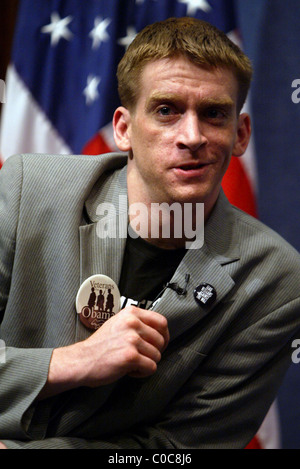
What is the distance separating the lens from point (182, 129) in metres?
1.82

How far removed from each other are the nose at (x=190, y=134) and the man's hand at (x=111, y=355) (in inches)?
21.4

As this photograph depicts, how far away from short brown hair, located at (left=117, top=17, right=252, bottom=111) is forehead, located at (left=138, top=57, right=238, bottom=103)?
0.07 feet

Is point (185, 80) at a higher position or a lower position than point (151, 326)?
higher

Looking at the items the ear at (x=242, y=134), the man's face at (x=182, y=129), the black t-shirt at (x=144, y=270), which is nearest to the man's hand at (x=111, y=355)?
the black t-shirt at (x=144, y=270)

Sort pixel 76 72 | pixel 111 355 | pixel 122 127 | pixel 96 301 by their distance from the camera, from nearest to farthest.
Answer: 1. pixel 111 355
2. pixel 96 301
3. pixel 122 127
4. pixel 76 72

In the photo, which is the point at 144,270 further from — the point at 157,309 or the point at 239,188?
the point at 239,188

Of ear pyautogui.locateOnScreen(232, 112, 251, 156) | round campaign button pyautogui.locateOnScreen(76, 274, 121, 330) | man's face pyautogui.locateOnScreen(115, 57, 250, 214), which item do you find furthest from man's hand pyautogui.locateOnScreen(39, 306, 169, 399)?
ear pyautogui.locateOnScreen(232, 112, 251, 156)

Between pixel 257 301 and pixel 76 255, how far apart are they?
64 cm

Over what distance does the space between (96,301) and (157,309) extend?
0.20 meters

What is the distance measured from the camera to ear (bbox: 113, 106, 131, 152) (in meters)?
2.04

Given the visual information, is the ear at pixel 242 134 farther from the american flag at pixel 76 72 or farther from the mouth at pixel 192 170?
the american flag at pixel 76 72

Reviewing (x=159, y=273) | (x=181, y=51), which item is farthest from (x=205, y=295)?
(x=181, y=51)

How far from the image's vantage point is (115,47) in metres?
2.77

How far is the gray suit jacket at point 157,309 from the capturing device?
1.73 metres
